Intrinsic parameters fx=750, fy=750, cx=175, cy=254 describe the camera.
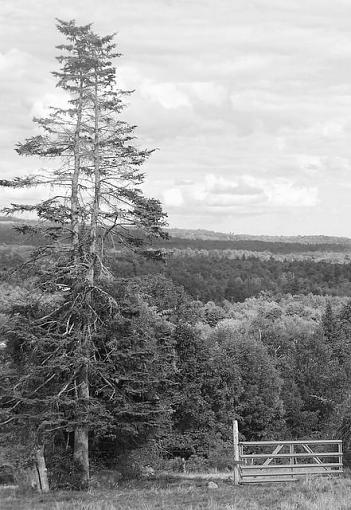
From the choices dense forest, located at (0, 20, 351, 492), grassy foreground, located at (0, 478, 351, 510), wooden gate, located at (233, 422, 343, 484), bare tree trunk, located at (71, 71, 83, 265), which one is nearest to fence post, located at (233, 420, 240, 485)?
wooden gate, located at (233, 422, 343, 484)

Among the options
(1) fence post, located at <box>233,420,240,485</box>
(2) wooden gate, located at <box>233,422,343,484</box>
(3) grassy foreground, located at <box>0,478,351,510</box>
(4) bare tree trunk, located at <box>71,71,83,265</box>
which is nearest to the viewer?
(3) grassy foreground, located at <box>0,478,351,510</box>

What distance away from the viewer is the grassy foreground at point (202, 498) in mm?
16688

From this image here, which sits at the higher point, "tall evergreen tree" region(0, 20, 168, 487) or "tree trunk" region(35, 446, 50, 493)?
"tall evergreen tree" region(0, 20, 168, 487)

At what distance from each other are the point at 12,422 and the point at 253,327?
69.0 meters

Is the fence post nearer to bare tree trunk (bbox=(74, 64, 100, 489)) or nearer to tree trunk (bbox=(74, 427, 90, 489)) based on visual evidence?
bare tree trunk (bbox=(74, 64, 100, 489))

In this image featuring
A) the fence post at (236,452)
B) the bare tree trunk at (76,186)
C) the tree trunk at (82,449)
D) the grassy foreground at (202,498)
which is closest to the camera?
the grassy foreground at (202,498)

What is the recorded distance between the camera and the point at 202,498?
1858 cm

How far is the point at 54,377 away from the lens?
25781mm

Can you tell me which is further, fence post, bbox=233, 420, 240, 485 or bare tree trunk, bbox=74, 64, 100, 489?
bare tree trunk, bbox=74, 64, 100, 489

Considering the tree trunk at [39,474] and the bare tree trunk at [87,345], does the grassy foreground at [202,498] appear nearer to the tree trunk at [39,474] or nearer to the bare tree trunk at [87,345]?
the tree trunk at [39,474]

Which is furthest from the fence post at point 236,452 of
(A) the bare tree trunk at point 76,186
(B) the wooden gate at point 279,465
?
(A) the bare tree trunk at point 76,186

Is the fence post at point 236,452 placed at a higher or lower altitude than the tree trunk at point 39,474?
higher

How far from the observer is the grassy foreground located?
54.7 feet

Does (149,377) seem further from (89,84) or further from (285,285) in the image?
(285,285)
